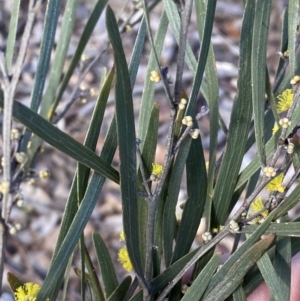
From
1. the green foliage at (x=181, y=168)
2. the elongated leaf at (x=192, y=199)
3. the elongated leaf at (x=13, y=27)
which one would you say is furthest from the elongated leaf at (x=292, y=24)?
the elongated leaf at (x=13, y=27)

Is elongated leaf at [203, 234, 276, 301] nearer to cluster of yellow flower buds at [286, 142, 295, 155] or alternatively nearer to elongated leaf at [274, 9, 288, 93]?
cluster of yellow flower buds at [286, 142, 295, 155]

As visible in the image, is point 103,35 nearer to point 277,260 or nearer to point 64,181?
point 64,181

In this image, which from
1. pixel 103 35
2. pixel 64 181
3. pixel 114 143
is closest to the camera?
pixel 114 143

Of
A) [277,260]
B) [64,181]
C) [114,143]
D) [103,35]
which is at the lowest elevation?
[277,260]

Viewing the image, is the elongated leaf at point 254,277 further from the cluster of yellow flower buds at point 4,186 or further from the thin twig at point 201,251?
the cluster of yellow flower buds at point 4,186

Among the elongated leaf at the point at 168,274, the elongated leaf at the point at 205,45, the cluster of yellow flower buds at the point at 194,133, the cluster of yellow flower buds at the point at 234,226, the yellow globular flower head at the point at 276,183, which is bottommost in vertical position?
the elongated leaf at the point at 168,274

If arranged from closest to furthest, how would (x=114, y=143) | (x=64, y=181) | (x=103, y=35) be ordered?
(x=114, y=143) < (x=64, y=181) < (x=103, y=35)

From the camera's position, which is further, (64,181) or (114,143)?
(64,181)

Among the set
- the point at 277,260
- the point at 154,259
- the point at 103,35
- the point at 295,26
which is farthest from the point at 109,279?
the point at 103,35
